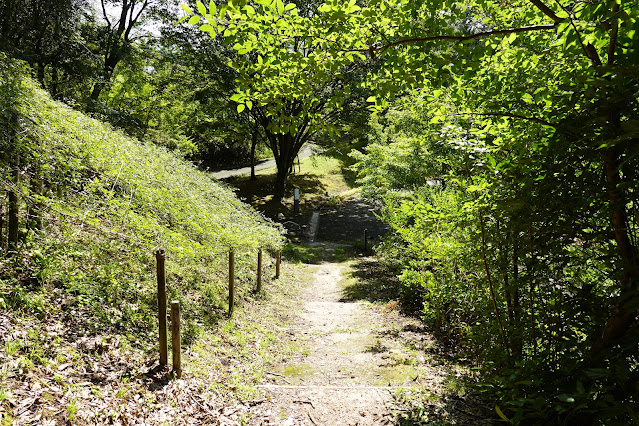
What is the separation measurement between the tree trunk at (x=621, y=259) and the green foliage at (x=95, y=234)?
15.4 feet

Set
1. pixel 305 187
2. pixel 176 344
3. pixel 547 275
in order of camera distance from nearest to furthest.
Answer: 1. pixel 547 275
2. pixel 176 344
3. pixel 305 187

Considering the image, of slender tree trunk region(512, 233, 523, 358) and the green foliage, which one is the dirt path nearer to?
slender tree trunk region(512, 233, 523, 358)

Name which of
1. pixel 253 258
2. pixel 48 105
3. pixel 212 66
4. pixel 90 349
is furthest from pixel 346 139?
pixel 90 349

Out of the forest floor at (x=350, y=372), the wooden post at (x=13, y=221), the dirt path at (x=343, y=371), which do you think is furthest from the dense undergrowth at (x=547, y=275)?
the wooden post at (x=13, y=221)

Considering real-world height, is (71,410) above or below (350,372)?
above

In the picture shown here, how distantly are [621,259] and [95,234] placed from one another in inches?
234

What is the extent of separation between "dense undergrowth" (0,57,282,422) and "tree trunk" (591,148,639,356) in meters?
4.03

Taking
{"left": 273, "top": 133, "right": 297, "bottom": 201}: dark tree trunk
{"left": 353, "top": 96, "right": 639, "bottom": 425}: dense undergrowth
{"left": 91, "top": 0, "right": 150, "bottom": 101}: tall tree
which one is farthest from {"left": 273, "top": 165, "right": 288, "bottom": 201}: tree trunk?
{"left": 353, "top": 96, "right": 639, "bottom": 425}: dense undergrowth

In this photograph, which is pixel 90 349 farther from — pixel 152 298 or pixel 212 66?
pixel 212 66

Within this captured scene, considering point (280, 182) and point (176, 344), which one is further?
point (280, 182)

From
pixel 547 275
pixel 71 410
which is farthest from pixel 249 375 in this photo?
pixel 547 275

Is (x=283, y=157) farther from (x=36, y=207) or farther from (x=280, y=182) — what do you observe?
(x=36, y=207)

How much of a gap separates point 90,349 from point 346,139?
39.9 meters

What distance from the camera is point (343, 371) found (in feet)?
17.7
